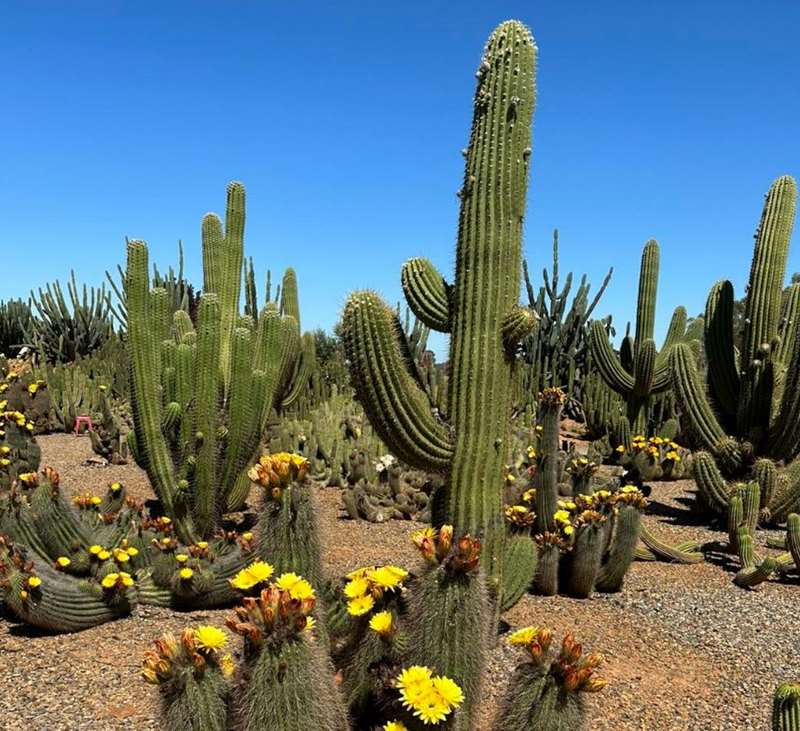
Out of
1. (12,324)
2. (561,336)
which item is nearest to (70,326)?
(12,324)

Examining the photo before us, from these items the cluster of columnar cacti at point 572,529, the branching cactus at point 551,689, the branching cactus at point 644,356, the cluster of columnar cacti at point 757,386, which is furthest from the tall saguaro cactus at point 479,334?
the branching cactus at point 644,356

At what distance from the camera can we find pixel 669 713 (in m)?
3.56

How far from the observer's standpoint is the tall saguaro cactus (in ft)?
12.2

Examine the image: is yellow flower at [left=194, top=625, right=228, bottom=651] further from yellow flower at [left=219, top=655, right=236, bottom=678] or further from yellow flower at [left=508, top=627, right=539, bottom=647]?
yellow flower at [left=508, top=627, right=539, bottom=647]

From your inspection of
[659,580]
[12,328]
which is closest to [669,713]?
[659,580]

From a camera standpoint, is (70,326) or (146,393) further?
(70,326)

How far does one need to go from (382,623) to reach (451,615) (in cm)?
25

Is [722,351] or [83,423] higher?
[722,351]

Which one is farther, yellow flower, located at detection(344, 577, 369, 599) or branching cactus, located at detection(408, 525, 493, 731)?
yellow flower, located at detection(344, 577, 369, 599)

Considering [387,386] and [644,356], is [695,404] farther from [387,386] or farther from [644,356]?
[387,386]

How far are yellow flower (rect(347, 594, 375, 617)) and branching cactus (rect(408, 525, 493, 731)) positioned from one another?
183 mm

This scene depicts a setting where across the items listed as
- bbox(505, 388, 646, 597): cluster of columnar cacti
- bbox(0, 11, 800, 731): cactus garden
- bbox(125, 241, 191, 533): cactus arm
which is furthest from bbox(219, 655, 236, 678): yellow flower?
bbox(125, 241, 191, 533): cactus arm

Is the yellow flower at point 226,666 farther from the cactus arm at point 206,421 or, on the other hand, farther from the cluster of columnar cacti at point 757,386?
the cluster of columnar cacti at point 757,386

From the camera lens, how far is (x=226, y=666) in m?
2.22
